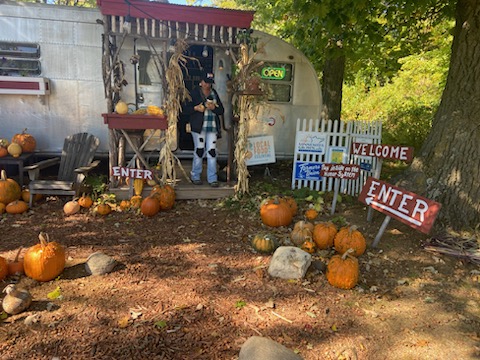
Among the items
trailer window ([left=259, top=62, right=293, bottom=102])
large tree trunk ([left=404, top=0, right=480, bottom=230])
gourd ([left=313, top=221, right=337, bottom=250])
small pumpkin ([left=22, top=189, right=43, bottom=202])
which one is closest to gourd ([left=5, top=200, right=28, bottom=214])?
small pumpkin ([left=22, top=189, right=43, bottom=202])

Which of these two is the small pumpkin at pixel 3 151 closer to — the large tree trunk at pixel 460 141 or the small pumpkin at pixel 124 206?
the small pumpkin at pixel 124 206

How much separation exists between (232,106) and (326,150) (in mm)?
2075

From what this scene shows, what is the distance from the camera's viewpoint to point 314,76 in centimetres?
803

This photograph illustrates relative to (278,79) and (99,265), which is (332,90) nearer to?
(278,79)

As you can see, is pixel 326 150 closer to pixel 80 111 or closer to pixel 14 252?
pixel 80 111

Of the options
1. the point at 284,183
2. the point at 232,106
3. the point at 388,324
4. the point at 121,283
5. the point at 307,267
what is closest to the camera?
the point at 388,324

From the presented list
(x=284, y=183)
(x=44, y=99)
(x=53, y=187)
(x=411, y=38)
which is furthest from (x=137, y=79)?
(x=411, y=38)

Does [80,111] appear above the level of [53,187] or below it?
above

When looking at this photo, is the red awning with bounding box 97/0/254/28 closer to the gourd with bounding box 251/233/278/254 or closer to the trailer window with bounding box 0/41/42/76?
the trailer window with bounding box 0/41/42/76

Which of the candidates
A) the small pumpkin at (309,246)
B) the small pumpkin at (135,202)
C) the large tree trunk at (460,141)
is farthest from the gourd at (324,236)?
the small pumpkin at (135,202)

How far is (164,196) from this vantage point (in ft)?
19.8

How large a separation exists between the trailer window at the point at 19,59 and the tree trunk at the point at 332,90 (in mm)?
6217

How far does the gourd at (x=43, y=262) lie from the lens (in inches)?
143

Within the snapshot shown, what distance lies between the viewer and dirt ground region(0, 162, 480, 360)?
2.90m
